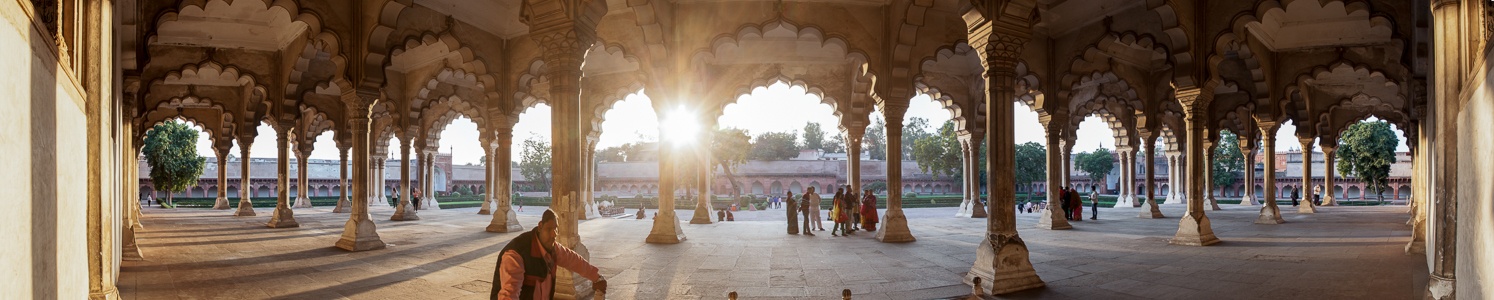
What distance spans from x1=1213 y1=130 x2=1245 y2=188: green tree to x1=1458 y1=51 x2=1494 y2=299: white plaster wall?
63.4 metres

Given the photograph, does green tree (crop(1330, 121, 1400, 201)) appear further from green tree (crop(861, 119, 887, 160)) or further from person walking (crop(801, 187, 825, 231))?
person walking (crop(801, 187, 825, 231))

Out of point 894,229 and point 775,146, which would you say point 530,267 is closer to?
point 894,229

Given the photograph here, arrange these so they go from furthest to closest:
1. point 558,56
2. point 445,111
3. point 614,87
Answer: point 445,111 < point 614,87 < point 558,56

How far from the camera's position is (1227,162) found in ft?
193

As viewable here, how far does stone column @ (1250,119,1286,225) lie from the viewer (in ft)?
55.5

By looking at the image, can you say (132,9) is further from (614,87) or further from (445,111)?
(445,111)

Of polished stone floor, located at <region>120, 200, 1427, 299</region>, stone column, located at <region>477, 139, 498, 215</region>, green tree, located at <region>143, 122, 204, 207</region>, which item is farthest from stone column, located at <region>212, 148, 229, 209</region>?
green tree, located at <region>143, 122, 204, 207</region>

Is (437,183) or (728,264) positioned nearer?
(728,264)

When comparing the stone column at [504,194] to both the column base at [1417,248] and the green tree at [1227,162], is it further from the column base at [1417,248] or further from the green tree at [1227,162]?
the green tree at [1227,162]

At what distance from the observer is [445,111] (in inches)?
987

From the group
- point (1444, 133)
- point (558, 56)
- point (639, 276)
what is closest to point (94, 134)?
point (558, 56)

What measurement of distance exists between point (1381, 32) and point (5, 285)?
20226 millimetres

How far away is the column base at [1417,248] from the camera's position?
10120 millimetres

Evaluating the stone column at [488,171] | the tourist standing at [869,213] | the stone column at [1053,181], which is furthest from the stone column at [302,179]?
the stone column at [1053,181]
